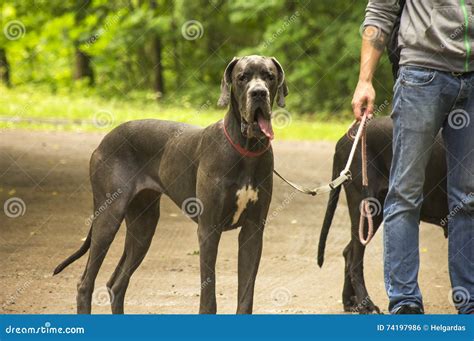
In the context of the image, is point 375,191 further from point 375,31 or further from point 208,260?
→ point 375,31

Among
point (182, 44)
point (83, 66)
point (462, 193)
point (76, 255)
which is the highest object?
point (462, 193)

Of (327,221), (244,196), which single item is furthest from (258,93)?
(327,221)

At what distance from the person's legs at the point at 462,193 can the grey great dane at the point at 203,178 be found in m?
1.20

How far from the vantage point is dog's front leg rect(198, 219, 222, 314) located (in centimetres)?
618

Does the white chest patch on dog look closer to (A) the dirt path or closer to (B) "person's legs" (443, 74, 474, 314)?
(B) "person's legs" (443, 74, 474, 314)

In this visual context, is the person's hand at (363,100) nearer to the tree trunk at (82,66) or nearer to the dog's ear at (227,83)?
the dog's ear at (227,83)

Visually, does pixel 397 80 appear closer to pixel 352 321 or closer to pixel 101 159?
pixel 352 321

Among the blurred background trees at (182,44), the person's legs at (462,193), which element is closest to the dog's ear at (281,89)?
the person's legs at (462,193)

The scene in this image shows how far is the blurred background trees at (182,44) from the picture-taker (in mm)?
28641

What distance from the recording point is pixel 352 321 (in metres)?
4.56

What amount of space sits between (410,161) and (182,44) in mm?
30679

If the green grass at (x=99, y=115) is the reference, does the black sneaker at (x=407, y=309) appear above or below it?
above

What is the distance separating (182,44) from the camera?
35.3 m

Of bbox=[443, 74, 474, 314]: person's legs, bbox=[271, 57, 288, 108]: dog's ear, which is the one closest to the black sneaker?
bbox=[443, 74, 474, 314]: person's legs
